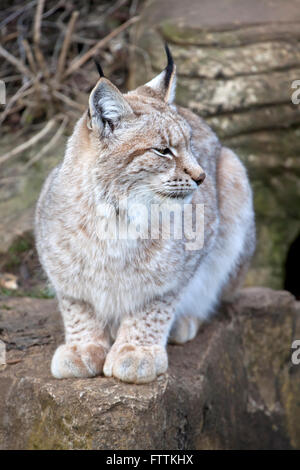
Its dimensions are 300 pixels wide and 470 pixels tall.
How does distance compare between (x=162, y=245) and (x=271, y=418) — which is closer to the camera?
(x=162, y=245)

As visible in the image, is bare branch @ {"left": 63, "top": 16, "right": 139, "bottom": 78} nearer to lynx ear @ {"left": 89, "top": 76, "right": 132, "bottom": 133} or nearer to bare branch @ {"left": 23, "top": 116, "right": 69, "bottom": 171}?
bare branch @ {"left": 23, "top": 116, "right": 69, "bottom": 171}

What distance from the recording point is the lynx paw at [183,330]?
13.5 ft

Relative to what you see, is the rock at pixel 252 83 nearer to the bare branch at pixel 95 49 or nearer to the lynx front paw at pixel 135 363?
the bare branch at pixel 95 49

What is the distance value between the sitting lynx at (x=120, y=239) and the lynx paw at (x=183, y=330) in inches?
8.5

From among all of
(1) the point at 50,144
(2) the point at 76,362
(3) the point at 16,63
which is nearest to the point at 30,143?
(1) the point at 50,144

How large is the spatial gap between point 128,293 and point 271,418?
7.20 feet

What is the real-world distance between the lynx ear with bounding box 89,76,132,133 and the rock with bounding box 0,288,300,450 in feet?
4.53

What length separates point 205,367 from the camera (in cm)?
396

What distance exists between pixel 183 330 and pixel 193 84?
Answer: 3360mm

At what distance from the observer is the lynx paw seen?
412 centimetres

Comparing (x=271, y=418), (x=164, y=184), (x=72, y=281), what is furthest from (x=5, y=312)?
(x=271, y=418)

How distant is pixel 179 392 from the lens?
3.57m
